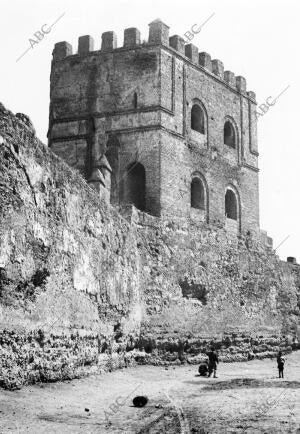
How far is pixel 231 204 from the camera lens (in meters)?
25.0

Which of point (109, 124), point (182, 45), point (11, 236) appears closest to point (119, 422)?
point (11, 236)

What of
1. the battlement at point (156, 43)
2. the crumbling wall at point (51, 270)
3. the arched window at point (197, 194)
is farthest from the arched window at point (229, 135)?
the crumbling wall at point (51, 270)

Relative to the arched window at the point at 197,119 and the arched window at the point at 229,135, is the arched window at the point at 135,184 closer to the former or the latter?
the arched window at the point at 197,119

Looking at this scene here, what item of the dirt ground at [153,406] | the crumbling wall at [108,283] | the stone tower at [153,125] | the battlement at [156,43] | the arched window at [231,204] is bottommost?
the dirt ground at [153,406]

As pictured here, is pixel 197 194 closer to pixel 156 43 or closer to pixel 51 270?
pixel 156 43

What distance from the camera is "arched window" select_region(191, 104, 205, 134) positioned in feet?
79.4

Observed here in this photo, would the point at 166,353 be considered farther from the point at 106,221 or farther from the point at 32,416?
the point at 32,416

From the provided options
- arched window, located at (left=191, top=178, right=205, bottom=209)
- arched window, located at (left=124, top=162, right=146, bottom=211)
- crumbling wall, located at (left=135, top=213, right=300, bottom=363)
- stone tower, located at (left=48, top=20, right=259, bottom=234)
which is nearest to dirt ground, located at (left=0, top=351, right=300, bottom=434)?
crumbling wall, located at (left=135, top=213, right=300, bottom=363)

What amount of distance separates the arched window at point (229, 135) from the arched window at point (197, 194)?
293cm

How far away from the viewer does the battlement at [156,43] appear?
75.9 ft

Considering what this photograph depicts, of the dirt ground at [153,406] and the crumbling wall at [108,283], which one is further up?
the crumbling wall at [108,283]

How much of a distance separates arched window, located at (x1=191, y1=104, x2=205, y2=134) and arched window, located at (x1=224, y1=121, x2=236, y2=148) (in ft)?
5.40

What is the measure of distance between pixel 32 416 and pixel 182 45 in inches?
699

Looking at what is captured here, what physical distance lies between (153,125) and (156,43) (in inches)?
124
